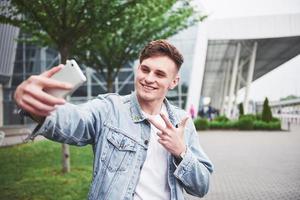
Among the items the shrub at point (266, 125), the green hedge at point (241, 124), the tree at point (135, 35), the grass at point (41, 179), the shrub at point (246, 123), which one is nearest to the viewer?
the grass at point (41, 179)

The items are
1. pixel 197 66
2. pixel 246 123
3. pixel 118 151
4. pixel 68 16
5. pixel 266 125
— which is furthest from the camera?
pixel 197 66

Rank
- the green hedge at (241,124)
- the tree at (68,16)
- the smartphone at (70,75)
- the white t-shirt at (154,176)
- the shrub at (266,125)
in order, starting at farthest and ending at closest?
the green hedge at (241,124), the shrub at (266,125), the tree at (68,16), the white t-shirt at (154,176), the smartphone at (70,75)

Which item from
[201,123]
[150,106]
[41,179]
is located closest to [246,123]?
[201,123]

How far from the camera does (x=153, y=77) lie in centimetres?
202

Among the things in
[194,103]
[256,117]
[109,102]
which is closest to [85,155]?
[109,102]

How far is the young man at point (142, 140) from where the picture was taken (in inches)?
71.2

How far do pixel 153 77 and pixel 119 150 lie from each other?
0.46 meters

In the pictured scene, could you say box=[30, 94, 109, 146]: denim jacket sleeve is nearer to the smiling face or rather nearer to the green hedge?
the smiling face

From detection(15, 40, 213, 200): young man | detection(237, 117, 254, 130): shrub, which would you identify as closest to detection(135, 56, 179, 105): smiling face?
detection(15, 40, 213, 200): young man

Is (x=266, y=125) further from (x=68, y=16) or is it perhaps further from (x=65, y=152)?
(x=68, y=16)

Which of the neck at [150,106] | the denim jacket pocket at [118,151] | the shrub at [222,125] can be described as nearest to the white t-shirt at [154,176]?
the denim jacket pocket at [118,151]

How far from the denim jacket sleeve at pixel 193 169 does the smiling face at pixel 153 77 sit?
30 cm

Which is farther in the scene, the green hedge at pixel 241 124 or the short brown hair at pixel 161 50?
the green hedge at pixel 241 124

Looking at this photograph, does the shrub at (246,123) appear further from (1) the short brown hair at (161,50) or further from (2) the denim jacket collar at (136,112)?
(1) the short brown hair at (161,50)
